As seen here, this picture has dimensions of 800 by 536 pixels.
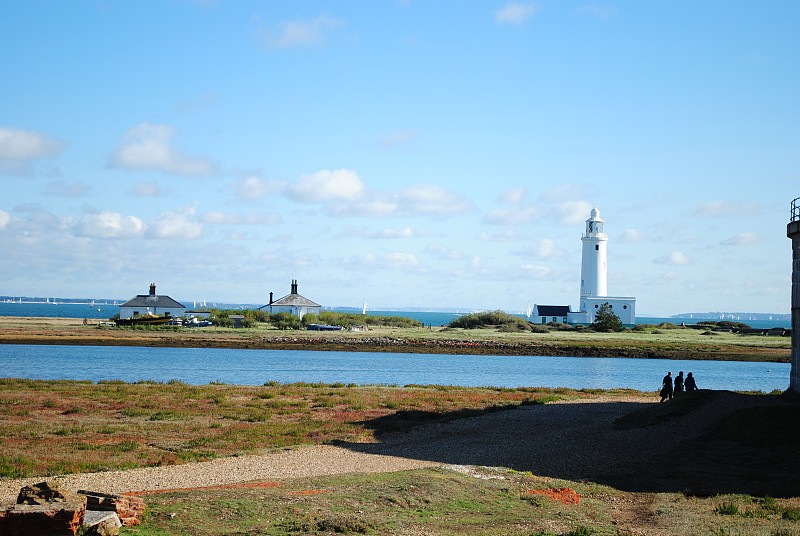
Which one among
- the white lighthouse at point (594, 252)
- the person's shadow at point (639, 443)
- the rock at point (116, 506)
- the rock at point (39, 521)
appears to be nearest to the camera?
the rock at point (39, 521)

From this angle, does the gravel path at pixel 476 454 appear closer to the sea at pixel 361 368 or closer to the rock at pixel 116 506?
the rock at pixel 116 506

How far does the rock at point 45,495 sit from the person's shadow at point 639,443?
36.9 ft

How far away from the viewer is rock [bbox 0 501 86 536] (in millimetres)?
12266

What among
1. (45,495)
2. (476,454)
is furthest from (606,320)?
(45,495)

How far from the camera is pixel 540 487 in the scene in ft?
63.9

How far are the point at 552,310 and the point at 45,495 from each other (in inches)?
4318

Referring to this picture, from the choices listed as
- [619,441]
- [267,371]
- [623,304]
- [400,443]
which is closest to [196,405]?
[400,443]

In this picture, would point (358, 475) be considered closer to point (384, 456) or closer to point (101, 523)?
point (384, 456)

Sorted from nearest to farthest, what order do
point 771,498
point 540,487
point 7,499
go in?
point 7,499 < point 771,498 < point 540,487

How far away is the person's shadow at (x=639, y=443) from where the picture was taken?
2080cm

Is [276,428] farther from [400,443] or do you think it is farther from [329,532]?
[329,532]

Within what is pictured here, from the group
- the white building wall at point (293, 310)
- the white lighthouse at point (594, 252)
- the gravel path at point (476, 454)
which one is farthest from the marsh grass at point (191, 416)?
the white building wall at point (293, 310)

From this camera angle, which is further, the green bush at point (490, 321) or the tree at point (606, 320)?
the green bush at point (490, 321)

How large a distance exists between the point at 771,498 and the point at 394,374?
4052 cm
